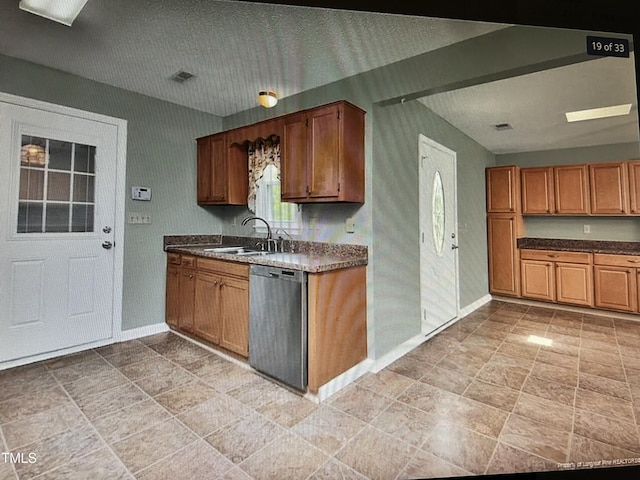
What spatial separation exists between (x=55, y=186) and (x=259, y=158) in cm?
151

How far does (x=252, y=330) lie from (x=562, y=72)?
8.90ft


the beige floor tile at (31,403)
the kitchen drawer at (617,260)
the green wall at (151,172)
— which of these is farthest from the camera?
the kitchen drawer at (617,260)

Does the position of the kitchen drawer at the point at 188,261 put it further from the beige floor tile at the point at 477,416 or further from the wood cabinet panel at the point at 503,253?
the wood cabinet panel at the point at 503,253

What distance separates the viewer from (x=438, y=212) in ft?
9.74

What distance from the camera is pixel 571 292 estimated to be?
138 inches

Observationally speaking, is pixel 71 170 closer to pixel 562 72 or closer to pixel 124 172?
pixel 124 172

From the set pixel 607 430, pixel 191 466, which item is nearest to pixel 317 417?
pixel 191 466

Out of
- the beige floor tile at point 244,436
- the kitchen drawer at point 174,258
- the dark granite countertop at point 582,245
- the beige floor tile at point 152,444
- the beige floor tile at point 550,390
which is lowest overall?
the beige floor tile at point 244,436

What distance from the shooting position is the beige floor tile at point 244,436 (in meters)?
1.30

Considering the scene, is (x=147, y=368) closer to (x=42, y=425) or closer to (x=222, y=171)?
(x=42, y=425)

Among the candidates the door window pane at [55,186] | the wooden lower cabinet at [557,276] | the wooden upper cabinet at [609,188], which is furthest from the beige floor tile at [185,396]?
the wooden upper cabinet at [609,188]

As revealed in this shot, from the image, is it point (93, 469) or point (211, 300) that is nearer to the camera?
point (93, 469)

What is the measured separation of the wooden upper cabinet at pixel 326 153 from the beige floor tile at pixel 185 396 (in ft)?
4.48

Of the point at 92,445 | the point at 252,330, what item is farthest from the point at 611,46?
the point at 92,445
